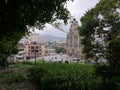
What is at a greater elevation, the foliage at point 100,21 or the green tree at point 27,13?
the foliage at point 100,21

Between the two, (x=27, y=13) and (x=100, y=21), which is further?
(x=100, y=21)

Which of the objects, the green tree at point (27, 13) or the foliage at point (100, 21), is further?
the foliage at point (100, 21)

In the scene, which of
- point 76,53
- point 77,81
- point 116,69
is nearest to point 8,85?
point 77,81

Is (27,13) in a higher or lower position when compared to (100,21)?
lower

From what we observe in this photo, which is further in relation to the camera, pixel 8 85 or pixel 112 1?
pixel 112 1

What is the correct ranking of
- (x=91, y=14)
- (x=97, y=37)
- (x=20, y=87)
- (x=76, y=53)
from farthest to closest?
(x=76, y=53), (x=91, y=14), (x=97, y=37), (x=20, y=87)

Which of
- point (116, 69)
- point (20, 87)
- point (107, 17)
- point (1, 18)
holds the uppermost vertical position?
point (107, 17)

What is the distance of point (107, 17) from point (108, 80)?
12173 mm

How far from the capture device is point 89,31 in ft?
76.1

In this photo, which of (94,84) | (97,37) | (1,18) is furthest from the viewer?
(97,37)

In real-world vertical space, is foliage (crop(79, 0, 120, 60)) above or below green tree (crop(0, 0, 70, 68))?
above

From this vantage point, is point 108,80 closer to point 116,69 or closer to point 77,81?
point 116,69

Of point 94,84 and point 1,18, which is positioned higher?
point 1,18

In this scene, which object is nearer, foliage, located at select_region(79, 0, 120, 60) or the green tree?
the green tree
